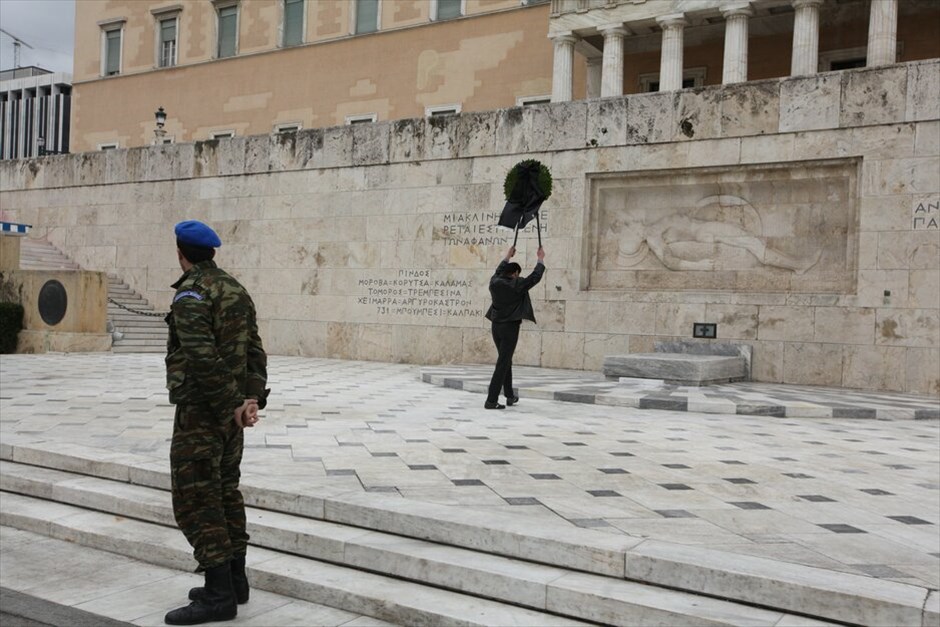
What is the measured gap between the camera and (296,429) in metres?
8.00

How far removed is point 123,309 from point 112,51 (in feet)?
78.0

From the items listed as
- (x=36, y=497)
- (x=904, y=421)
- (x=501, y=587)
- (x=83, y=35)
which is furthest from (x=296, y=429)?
(x=83, y=35)

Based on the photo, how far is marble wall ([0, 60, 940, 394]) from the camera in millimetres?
12664

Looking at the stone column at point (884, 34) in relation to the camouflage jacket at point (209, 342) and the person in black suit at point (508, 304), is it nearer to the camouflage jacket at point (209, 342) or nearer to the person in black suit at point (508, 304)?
the person in black suit at point (508, 304)

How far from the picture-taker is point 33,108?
372 ft

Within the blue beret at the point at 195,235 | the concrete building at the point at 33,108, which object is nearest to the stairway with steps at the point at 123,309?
the blue beret at the point at 195,235

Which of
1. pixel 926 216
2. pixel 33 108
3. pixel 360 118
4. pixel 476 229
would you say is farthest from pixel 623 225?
pixel 33 108

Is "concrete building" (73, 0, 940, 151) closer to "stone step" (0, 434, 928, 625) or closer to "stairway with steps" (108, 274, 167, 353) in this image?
"stairway with steps" (108, 274, 167, 353)

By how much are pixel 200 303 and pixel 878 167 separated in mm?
12231

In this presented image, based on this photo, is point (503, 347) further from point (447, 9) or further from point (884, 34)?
point (447, 9)

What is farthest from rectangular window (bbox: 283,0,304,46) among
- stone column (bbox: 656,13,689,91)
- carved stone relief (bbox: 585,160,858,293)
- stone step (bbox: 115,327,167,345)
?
carved stone relief (bbox: 585,160,858,293)

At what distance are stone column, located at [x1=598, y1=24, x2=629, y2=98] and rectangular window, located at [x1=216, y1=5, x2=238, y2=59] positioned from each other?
17707 mm

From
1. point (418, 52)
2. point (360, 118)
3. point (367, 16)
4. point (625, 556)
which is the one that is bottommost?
point (625, 556)

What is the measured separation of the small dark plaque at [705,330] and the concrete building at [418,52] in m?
11.9
